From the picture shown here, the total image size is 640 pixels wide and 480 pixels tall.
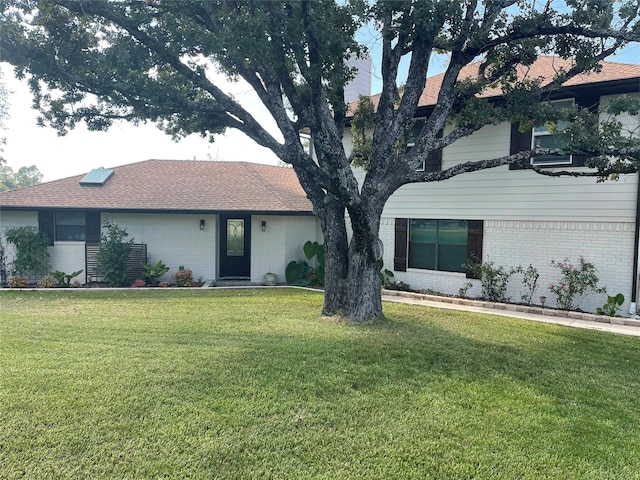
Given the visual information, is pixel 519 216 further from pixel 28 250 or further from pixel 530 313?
pixel 28 250

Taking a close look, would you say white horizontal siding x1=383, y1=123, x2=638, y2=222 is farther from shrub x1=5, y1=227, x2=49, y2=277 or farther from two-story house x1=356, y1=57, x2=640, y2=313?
shrub x1=5, y1=227, x2=49, y2=277

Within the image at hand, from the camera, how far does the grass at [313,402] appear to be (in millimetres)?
3084

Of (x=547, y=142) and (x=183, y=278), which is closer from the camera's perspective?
(x=547, y=142)

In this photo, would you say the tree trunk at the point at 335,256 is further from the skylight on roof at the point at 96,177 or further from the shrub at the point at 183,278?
the skylight on roof at the point at 96,177

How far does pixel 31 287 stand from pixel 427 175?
11.5 meters

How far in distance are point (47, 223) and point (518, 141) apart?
13426 mm

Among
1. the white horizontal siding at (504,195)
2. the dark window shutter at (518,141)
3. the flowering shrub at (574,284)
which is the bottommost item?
the flowering shrub at (574,284)

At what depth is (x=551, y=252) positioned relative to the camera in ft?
30.6

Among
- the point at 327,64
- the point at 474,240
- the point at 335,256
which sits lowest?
the point at 335,256

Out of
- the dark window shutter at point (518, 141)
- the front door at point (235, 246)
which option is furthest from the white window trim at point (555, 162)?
the front door at point (235, 246)

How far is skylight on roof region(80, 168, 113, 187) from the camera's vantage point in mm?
13555

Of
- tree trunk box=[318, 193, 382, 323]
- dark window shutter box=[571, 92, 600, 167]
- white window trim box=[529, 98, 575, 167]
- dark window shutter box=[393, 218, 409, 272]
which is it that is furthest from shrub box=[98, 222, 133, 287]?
dark window shutter box=[571, 92, 600, 167]

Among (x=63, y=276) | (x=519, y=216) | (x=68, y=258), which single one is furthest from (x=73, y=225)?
(x=519, y=216)

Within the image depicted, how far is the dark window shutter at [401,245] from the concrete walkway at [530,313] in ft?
3.25
